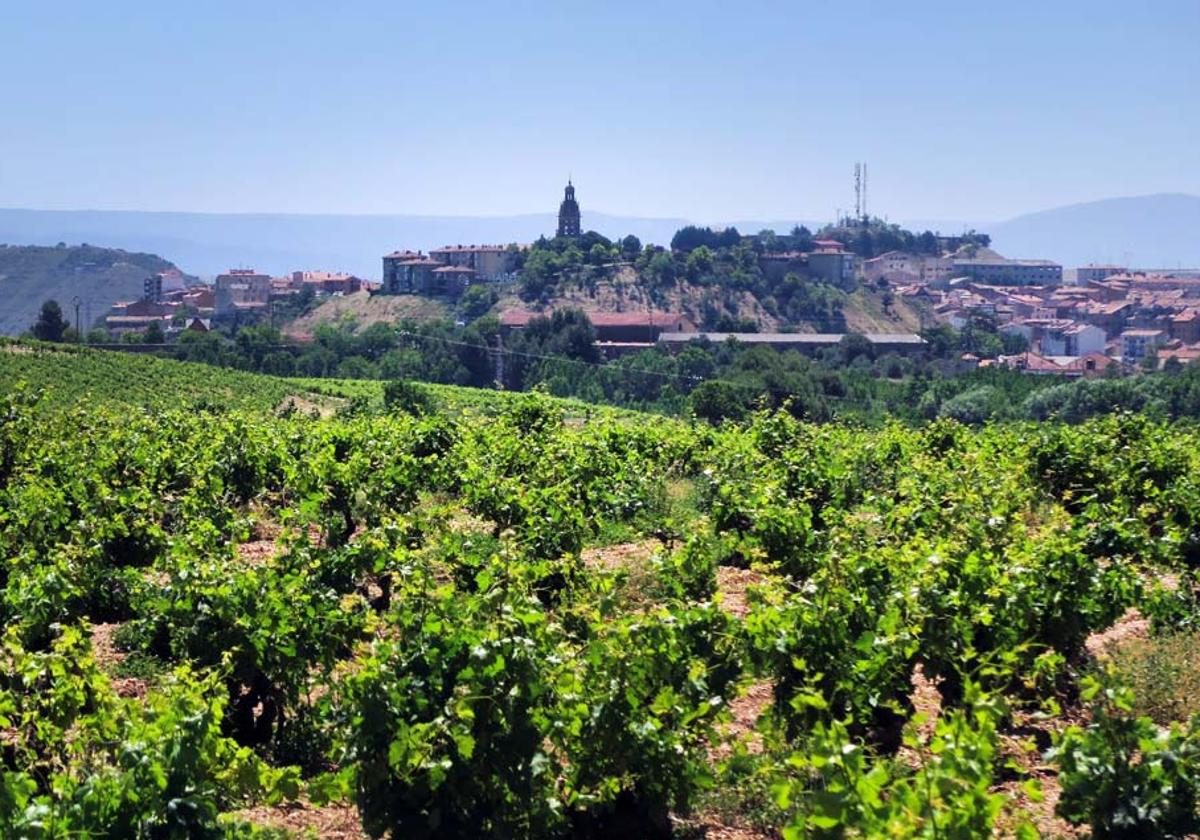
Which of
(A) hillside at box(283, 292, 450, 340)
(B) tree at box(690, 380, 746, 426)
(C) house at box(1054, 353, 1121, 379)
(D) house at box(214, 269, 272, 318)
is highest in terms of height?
(D) house at box(214, 269, 272, 318)

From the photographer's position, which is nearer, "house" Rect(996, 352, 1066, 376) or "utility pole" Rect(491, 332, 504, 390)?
"utility pole" Rect(491, 332, 504, 390)

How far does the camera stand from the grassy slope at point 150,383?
45625 millimetres

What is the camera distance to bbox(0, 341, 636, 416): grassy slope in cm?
4562

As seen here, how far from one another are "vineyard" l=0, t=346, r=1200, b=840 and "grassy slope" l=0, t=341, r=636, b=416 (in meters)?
30.6

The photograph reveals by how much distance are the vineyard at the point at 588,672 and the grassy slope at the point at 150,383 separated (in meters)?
30.6

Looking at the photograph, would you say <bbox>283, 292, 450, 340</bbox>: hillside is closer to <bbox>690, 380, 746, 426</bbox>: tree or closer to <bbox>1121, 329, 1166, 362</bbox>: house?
<bbox>690, 380, 746, 426</bbox>: tree

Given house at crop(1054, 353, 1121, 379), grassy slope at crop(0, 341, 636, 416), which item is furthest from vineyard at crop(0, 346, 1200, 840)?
house at crop(1054, 353, 1121, 379)

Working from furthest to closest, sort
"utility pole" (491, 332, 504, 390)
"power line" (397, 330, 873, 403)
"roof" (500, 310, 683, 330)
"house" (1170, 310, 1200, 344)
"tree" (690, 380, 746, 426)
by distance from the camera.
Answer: "house" (1170, 310, 1200, 344), "roof" (500, 310, 683, 330), "utility pole" (491, 332, 504, 390), "power line" (397, 330, 873, 403), "tree" (690, 380, 746, 426)

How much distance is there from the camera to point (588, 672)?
21.2 ft

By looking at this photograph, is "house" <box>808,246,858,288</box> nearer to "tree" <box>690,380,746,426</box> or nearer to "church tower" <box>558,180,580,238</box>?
"church tower" <box>558,180,580,238</box>

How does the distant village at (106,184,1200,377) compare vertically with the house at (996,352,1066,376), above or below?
above

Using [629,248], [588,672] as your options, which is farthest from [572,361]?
[588,672]

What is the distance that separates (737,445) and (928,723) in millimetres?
8780

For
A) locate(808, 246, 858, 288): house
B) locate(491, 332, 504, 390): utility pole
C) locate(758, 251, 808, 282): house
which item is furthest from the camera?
locate(808, 246, 858, 288): house
